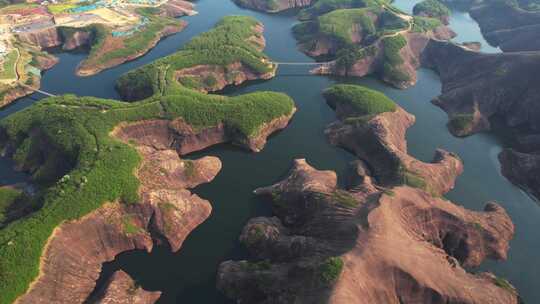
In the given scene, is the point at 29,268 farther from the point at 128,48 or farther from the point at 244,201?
the point at 128,48

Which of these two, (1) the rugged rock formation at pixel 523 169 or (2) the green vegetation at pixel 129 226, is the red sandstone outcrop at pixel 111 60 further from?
(1) the rugged rock formation at pixel 523 169

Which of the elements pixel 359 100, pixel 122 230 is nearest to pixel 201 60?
pixel 359 100

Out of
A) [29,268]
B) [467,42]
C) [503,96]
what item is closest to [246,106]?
[29,268]

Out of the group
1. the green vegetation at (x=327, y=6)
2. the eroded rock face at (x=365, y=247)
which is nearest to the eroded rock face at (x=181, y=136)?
the eroded rock face at (x=365, y=247)

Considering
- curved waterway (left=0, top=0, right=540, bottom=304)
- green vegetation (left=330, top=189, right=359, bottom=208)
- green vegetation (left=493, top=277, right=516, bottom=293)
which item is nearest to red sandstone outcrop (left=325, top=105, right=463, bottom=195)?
curved waterway (left=0, top=0, right=540, bottom=304)

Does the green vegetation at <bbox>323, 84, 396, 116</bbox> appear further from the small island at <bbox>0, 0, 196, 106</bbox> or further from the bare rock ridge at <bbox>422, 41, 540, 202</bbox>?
the small island at <bbox>0, 0, 196, 106</bbox>

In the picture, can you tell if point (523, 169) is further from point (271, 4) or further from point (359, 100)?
point (271, 4)

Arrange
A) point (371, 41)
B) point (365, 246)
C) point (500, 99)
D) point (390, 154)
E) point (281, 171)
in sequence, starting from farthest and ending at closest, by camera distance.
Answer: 1. point (371, 41)
2. point (500, 99)
3. point (281, 171)
4. point (390, 154)
5. point (365, 246)
